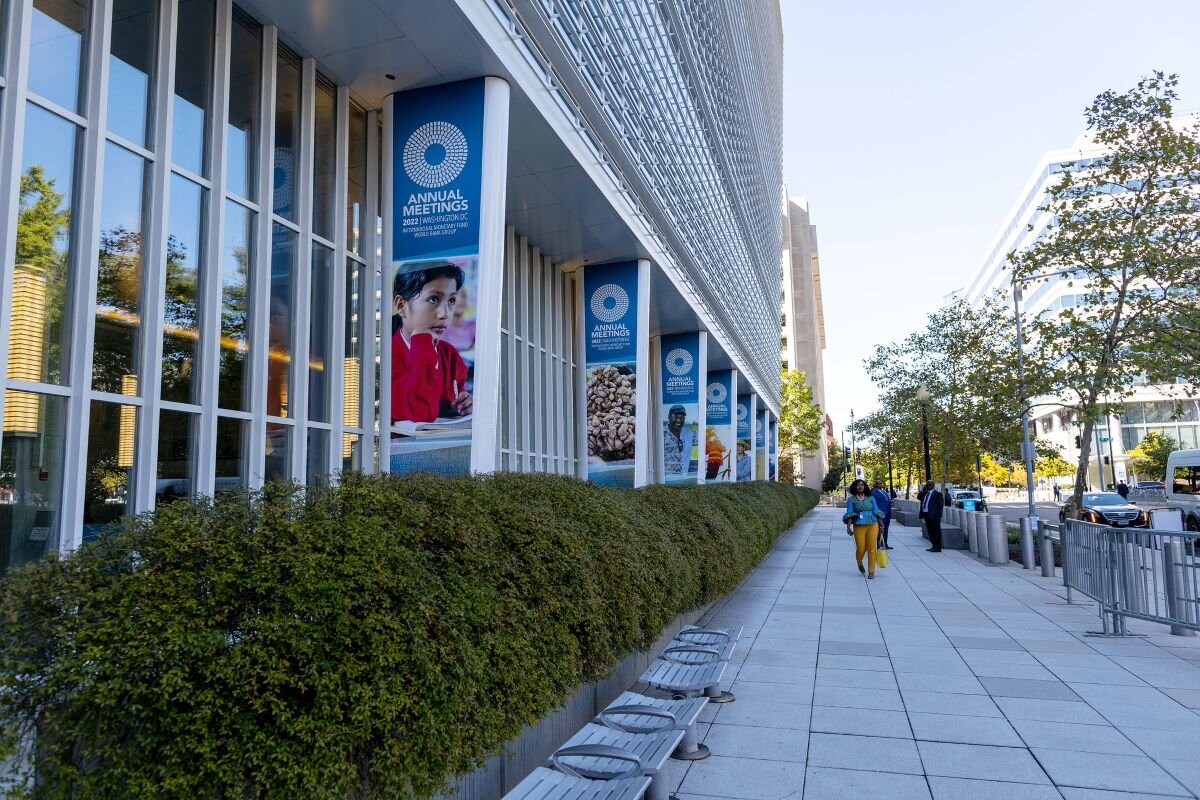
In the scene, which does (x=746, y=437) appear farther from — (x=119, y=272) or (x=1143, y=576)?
(x=119, y=272)

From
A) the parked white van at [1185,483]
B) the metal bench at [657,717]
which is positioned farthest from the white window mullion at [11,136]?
the parked white van at [1185,483]

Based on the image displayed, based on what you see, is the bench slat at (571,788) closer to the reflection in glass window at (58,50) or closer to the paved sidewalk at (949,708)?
the paved sidewalk at (949,708)

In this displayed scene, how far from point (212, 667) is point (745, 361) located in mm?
37637

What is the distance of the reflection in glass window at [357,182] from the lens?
39.7ft

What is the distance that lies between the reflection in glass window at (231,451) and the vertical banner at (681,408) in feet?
54.2

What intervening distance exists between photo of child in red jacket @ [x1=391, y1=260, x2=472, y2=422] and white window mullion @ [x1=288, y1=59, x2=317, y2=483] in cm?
115

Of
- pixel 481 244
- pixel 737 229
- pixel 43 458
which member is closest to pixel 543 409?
pixel 481 244

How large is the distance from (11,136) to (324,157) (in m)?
4.88

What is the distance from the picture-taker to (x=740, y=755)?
5.13 m

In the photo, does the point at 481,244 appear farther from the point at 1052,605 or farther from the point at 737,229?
the point at 737,229

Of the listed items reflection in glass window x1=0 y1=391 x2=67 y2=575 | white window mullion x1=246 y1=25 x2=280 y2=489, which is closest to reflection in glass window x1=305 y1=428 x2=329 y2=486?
white window mullion x1=246 y1=25 x2=280 y2=489

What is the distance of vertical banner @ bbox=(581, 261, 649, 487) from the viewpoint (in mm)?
19203

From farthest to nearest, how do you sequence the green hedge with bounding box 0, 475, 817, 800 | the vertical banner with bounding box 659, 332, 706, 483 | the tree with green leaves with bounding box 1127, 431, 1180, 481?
1. the tree with green leaves with bounding box 1127, 431, 1180, 481
2. the vertical banner with bounding box 659, 332, 706, 483
3. the green hedge with bounding box 0, 475, 817, 800

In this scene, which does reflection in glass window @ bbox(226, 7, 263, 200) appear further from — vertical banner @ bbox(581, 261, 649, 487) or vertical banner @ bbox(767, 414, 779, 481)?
vertical banner @ bbox(767, 414, 779, 481)
